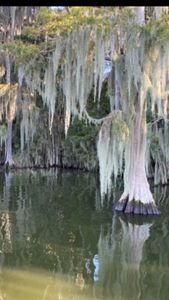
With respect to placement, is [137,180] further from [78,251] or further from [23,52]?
[23,52]

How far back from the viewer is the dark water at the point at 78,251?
19.1 ft

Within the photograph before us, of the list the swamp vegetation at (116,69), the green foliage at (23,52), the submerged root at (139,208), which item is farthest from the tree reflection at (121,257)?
the green foliage at (23,52)

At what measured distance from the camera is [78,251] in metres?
7.50

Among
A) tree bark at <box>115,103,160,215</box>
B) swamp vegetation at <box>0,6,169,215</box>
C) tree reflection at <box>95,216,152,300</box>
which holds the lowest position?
tree reflection at <box>95,216,152,300</box>

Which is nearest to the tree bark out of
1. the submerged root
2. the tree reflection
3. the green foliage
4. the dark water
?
the submerged root

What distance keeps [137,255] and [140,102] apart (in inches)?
152

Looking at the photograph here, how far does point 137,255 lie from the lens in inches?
299

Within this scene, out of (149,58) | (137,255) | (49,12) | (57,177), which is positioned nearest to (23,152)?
(57,177)

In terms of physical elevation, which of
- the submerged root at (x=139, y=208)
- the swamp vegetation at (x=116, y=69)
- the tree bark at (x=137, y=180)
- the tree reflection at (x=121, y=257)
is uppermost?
the swamp vegetation at (x=116, y=69)

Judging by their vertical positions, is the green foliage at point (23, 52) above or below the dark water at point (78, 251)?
above

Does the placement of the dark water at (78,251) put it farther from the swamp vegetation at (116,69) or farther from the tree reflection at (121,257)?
the swamp vegetation at (116,69)

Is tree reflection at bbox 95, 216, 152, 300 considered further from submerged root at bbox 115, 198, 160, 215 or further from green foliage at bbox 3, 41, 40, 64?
green foliage at bbox 3, 41, 40, 64

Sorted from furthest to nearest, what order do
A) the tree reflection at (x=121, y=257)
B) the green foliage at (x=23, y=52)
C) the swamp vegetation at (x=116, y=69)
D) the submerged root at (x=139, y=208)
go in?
1. the green foliage at (x=23, y=52)
2. the submerged root at (x=139, y=208)
3. the swamp vegetation at (x=116, y=69)
4. the tree reflection at (x=121, y=257)

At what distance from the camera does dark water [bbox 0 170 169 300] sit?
584 centimetres
